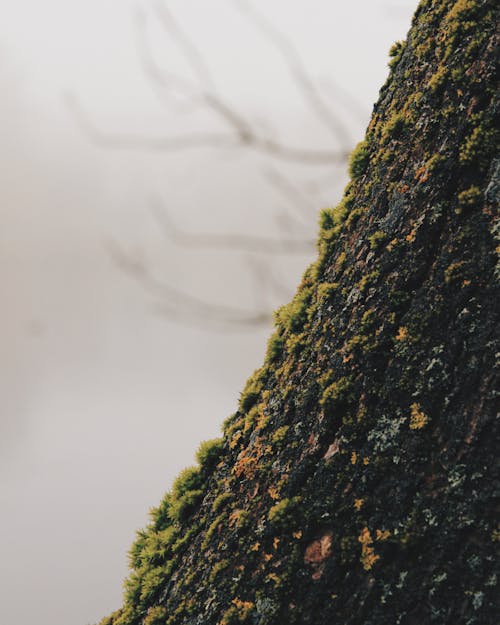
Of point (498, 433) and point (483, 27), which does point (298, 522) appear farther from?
point (483, 27)

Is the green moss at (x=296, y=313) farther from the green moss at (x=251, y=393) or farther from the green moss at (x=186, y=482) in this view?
the green moss at (x=186, y=482)

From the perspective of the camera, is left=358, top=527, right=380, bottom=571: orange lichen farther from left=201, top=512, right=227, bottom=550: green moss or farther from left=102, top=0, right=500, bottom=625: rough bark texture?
left=201, top=512, right=227, bottom=550: green moss

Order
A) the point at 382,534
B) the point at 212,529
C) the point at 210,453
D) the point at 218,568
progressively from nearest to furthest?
the point at 382,534 < the point at 218,568 < the point at 212,529 < the point at 210,453

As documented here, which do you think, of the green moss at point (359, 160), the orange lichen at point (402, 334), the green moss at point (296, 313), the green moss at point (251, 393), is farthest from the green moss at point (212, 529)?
the green moss at point (359, 160)

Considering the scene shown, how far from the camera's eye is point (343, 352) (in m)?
1.67

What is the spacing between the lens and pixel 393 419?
1.47m

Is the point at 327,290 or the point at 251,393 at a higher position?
the point at 327,290

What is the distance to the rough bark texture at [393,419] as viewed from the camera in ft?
4.43

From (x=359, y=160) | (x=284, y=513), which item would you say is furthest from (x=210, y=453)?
(x=359, y=160)

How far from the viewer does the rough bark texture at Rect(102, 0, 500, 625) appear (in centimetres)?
135

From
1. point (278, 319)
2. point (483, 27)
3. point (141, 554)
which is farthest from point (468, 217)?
point (141, 554)

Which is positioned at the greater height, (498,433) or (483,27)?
(483,27)

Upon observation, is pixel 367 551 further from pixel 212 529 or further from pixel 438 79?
pixel 438 79

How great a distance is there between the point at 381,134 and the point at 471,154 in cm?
52
